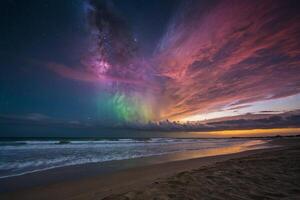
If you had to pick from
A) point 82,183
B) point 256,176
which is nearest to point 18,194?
point 82,183

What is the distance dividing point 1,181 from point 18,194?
2.28m

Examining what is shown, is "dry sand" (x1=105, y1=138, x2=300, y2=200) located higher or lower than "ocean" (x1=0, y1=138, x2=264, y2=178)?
lower

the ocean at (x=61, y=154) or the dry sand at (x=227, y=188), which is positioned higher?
the ocean at (x=61, y=154)

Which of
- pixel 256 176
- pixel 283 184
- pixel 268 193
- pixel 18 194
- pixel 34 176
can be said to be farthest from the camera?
pixel 34 176

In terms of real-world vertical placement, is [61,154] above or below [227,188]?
above

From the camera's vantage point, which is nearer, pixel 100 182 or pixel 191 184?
pixel 191 184

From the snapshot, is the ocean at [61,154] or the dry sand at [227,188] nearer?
the dry sand at [227,188]

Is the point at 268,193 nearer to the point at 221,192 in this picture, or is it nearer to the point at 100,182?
the point at 221,192

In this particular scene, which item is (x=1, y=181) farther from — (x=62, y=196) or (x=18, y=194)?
(x=62, y=196)

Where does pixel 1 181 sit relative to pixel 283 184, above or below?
above

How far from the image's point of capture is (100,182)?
7605 mm

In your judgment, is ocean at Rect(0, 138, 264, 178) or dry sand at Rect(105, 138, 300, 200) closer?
dry sand at Rect(105, 138, 300, 200)

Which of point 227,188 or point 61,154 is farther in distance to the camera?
point 61,154

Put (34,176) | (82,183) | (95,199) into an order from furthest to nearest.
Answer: (34,176) → (82,183) → (95,199)
